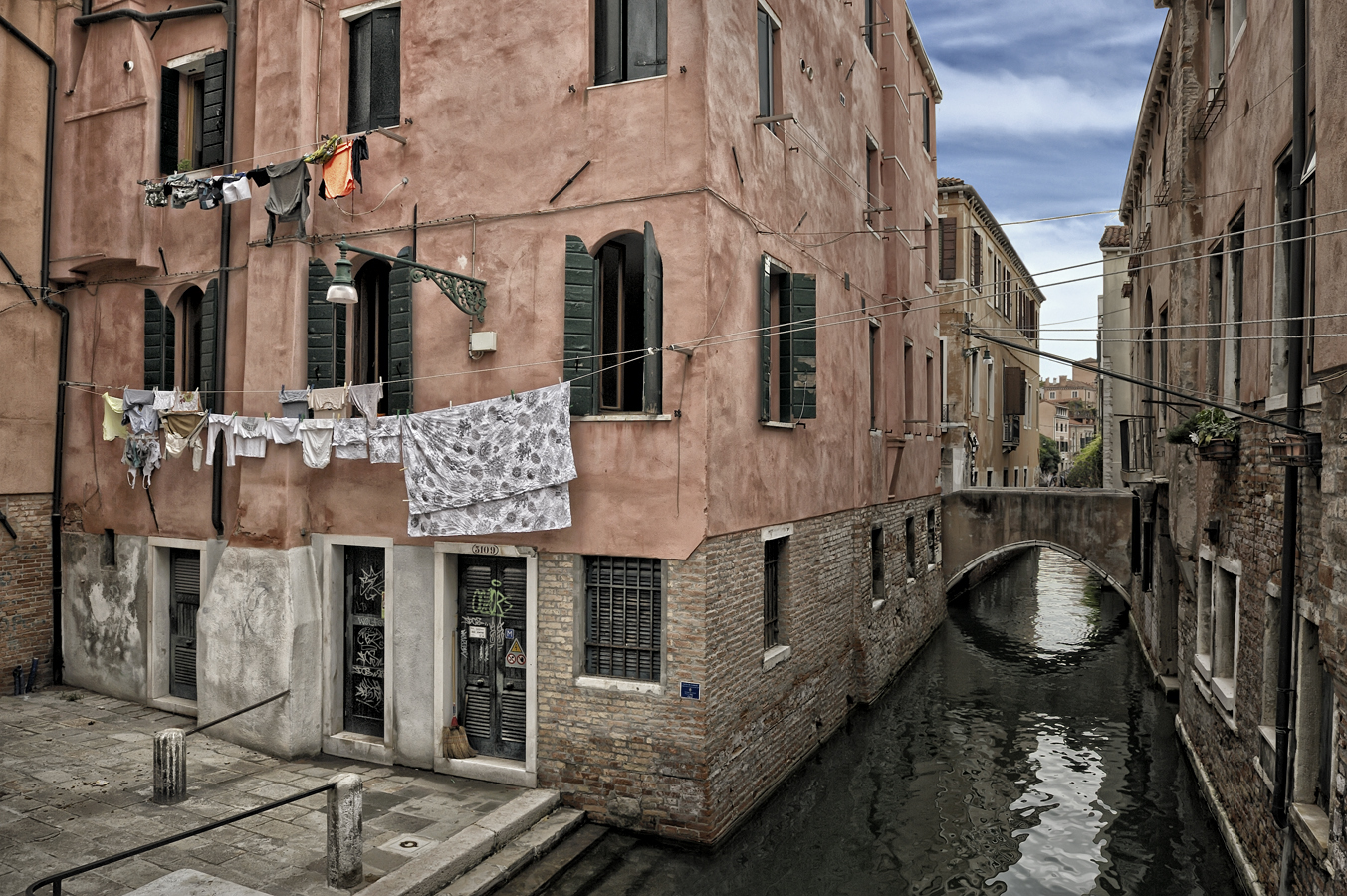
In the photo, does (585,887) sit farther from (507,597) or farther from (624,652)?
(507,597)

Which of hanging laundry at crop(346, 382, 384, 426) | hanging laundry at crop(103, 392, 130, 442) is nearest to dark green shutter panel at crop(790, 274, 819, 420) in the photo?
hanging laundry at crop(346, 382, 384, 426)

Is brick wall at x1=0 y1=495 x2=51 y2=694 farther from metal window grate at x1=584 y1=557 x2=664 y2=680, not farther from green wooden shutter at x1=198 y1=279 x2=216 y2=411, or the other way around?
metal window grate at x1=584 y1=557 x2=664 y2=680

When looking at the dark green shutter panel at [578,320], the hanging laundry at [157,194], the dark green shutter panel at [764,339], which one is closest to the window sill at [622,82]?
the dark green shutter panel at [578,320]

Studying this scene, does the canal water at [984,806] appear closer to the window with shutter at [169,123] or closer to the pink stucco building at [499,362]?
the pink stucco building at [499,362]

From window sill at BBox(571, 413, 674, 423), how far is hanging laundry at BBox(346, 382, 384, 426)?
243 cm

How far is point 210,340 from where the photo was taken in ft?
39.0

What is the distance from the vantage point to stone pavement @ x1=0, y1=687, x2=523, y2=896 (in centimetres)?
792

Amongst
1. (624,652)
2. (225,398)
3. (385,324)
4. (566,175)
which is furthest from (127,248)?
(624,652)

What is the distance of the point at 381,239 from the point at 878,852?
8.90 m

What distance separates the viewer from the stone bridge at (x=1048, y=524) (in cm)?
1981

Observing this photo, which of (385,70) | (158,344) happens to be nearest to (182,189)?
(158,344)

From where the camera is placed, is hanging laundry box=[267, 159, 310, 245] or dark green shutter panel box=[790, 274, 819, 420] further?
dark green shutter panel box=[790, 274, 819, 420]

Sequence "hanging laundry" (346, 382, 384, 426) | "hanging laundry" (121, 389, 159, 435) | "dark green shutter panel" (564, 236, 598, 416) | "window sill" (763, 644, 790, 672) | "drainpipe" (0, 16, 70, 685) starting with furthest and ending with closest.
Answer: "drainpipe" (0, 16, 70, 685) → "hanging laundry" (121, 389, 159, 435) → "window sill" (763, 644, 790, 672) → "hanging laundry" (346, 382, 384, 426) → "dark green shutter panel" (564, 236, 598, 416)

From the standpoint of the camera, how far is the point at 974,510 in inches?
832
